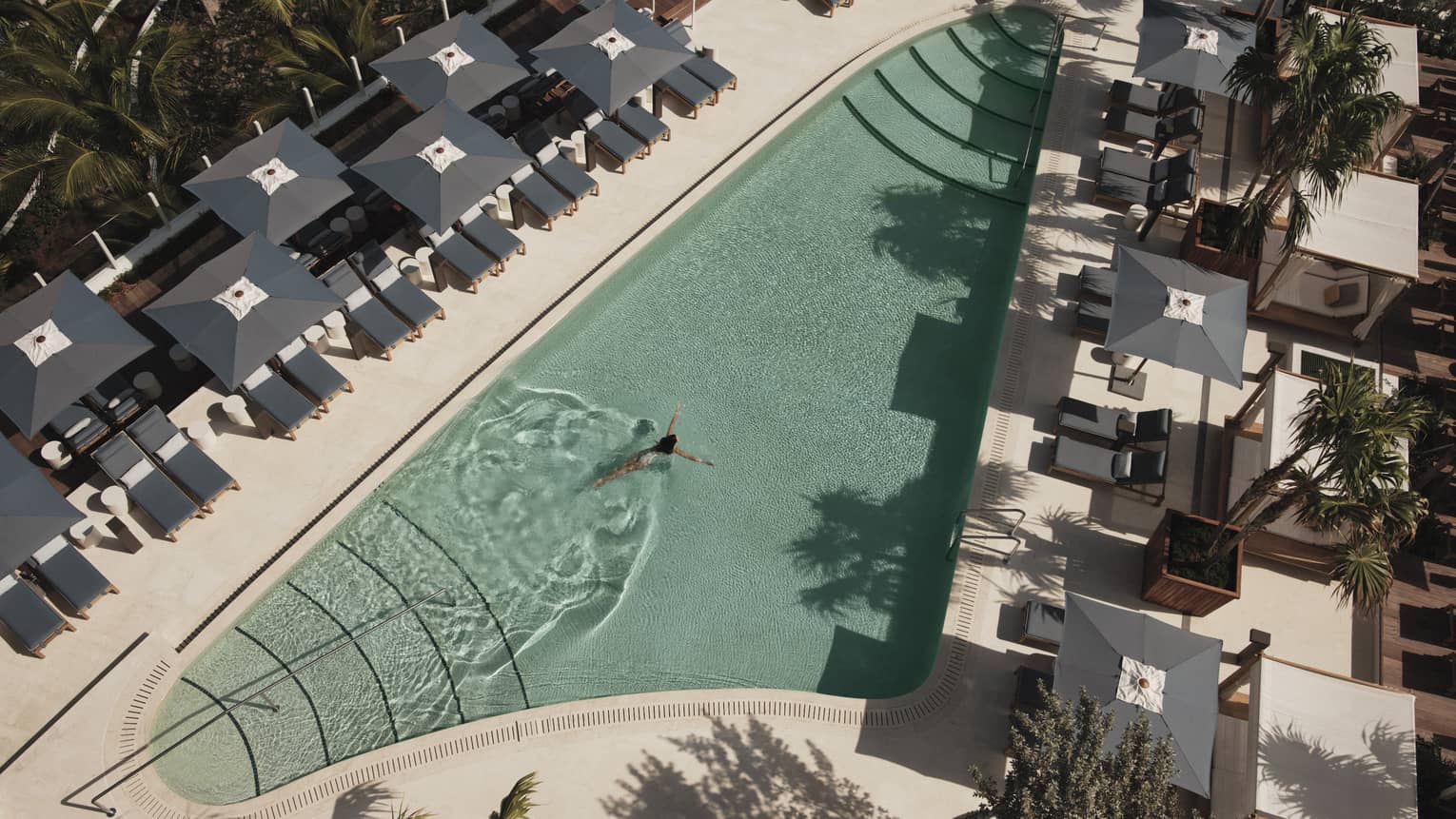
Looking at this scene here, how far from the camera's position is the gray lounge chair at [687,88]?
1933 cm

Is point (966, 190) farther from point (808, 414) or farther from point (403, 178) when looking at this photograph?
point (403, 178)

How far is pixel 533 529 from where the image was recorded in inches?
589

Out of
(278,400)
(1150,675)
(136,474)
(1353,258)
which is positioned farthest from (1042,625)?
(136,474)

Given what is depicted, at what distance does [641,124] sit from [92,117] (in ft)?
30.7

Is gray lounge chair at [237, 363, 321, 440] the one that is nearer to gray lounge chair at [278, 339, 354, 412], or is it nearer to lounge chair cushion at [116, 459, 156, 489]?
gray lounge chair at [278, 339, 354, 412]

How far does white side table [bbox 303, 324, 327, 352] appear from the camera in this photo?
1569 centimetres

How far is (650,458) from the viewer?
15.6m

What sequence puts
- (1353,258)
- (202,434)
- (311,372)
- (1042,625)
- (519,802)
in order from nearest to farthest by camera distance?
(519,802) < (1042,625) < (202,434) < (311,372) < (1353,258)

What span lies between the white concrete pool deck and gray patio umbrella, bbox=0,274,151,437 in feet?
4.87

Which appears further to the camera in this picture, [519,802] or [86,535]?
[86,535]

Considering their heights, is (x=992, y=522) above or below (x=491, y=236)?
below

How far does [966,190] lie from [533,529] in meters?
11.2

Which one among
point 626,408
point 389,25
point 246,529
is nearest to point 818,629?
point 626,408

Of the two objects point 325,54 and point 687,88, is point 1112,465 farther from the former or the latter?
point 325,54
